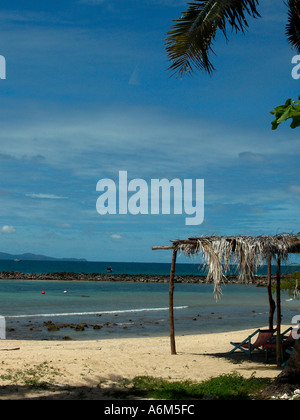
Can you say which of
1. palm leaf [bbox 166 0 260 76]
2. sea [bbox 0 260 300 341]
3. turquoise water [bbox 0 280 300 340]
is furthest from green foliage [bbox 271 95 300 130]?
turquoise water [bbox 0 280 300 340]

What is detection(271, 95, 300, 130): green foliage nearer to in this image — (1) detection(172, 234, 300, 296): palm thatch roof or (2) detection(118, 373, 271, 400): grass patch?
(2) detection(118, 373, 271, 400): grass patch

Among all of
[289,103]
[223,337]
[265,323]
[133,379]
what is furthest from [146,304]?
[289,103]

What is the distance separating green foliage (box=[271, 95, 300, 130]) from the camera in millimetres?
5059

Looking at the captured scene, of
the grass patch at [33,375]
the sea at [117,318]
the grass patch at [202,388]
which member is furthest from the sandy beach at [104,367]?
the sea at [117,318]

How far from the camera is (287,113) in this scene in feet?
16.6

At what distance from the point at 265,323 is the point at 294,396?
1493cm

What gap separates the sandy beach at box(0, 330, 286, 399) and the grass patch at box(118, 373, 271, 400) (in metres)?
0.48

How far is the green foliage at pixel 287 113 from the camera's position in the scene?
5.06 meters

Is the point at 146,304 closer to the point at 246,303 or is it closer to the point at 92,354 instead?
the point at 246,303

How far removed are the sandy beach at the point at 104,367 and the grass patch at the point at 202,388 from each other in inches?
18.8

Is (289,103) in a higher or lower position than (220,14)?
lower

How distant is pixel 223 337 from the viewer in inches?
611

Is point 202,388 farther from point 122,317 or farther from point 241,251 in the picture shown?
point 122,317
